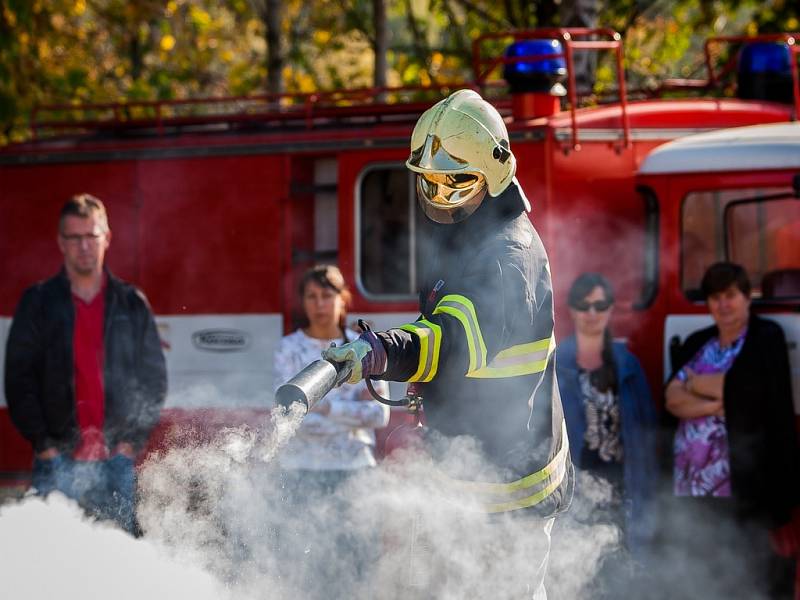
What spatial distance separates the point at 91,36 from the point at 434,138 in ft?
43.8

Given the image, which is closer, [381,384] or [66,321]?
[381,384]

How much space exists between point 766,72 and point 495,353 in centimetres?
478

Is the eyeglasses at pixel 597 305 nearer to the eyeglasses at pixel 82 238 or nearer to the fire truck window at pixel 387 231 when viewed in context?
the fire truck window at pixel 387 231

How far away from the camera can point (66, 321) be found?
5809mm

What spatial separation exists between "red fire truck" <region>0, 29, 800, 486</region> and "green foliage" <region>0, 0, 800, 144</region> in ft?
13.5

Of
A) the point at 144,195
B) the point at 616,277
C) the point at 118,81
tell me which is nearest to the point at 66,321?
the point at 144,195

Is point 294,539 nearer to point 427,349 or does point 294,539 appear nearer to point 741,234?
point 427,349

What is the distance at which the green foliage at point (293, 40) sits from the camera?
12000mm

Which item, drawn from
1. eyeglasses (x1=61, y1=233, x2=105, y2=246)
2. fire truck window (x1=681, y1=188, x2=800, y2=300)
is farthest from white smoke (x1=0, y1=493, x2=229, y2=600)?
fire truck window (x1=681, y1=188, x2=800, y2=300)

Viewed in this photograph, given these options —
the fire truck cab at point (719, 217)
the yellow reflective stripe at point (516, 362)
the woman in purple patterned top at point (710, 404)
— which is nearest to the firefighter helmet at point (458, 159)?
the yellow reflective stripe at point (516, 362)

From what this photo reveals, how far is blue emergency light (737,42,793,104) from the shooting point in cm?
704

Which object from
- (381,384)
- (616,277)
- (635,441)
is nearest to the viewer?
(381,384)

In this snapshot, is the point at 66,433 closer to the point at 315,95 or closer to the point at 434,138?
the point at 315,95

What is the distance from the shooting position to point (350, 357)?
9.14 ft
